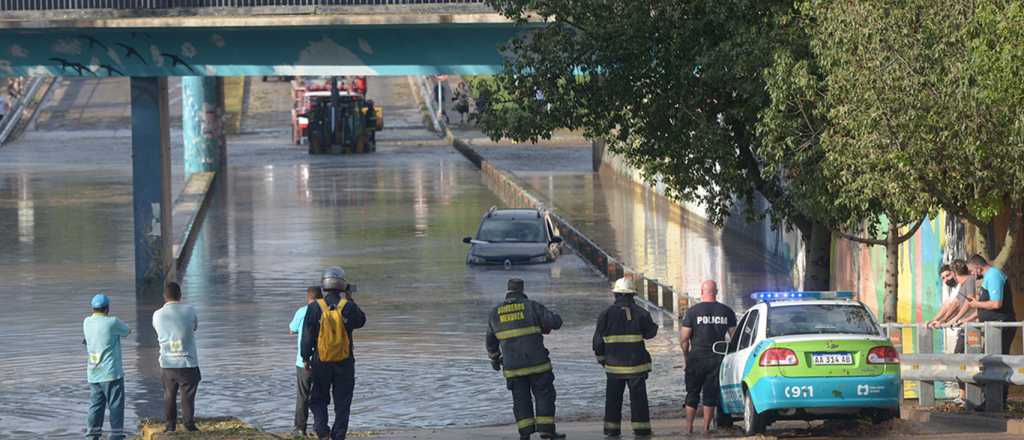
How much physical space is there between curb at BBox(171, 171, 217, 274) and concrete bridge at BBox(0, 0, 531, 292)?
5527 millimetres

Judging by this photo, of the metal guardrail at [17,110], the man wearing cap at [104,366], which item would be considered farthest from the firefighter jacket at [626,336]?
the metal guardrail at [17,110]

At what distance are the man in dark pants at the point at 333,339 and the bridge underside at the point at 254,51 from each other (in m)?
16.9

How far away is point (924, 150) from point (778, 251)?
22.6 meters

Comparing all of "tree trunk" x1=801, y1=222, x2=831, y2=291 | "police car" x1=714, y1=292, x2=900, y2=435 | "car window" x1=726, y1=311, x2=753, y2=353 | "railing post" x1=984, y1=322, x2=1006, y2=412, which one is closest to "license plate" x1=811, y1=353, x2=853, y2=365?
"police car" x1=714, y1=292, x2=900, y2=435

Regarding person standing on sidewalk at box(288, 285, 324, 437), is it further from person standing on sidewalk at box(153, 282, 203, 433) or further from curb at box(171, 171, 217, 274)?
curb at box(171, 171, 217, 274)

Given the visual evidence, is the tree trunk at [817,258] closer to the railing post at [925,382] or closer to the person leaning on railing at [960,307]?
the person leaning on railing at [960,307]

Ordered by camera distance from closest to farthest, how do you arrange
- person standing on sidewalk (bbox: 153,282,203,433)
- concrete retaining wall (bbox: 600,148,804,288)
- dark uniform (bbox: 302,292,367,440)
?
dark uniform (bbox: 302,292,367,440) → person standing on sidewalk (bbox: 153,282,203,433) → concrete retaining wall (bbox: 600,148,804,288)

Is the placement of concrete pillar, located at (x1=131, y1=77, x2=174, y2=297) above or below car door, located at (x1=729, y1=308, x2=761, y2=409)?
above

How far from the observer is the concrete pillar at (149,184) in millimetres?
34375

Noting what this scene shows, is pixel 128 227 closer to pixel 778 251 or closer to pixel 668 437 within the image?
pixel 778 251

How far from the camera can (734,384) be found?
54.5 ft

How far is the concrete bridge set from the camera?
105 feet

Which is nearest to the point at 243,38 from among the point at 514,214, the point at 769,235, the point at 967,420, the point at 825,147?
the point at 514,214

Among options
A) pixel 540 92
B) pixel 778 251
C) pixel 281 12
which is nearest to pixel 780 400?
pixel 540 92
